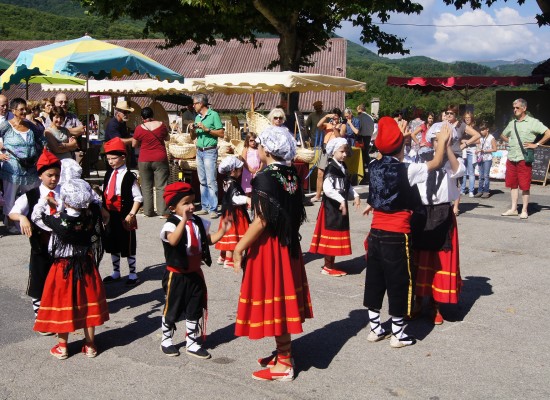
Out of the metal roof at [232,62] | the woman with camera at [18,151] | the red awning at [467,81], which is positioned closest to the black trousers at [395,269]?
the woman with camera at [18,151]

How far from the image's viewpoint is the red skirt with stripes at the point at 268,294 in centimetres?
495

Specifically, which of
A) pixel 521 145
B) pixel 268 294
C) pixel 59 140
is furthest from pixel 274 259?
pixel 521 145

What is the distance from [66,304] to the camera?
17.8 feet

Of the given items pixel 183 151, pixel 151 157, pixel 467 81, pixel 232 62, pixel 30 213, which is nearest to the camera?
pixel 30 213

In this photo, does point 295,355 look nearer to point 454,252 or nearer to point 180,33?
point 454,252

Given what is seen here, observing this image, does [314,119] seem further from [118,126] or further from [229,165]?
[229,165]

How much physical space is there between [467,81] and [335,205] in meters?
14.0

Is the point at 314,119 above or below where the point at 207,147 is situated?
above

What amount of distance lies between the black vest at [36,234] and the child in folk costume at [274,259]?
203 centimetres

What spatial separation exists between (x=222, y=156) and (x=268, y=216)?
8394 millimetres

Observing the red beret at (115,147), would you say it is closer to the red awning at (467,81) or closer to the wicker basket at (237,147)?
the wicker basket at (237,147)

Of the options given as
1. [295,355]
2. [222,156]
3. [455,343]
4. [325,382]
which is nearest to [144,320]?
[295,355]

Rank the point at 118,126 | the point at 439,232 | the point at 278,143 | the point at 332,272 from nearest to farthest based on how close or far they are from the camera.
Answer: the point at 278,143 → the point at 439,232 → the point at 332,272 → the point at 118,126

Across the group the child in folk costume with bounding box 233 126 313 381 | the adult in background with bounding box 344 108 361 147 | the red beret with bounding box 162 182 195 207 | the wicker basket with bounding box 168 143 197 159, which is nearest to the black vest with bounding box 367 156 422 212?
the child in folk costume with bounding box 233 126 313 381
